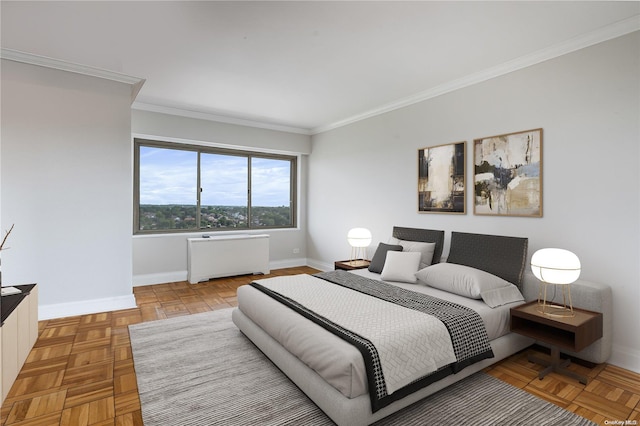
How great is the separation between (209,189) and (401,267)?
12.5 ft

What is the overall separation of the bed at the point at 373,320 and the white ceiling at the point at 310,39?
179 cm

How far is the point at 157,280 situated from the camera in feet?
17.2

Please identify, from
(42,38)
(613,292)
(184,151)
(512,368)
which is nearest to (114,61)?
(42,38)

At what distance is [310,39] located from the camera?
288cm

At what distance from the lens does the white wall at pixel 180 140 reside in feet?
16.6

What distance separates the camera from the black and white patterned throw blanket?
Answer: 1.86 m

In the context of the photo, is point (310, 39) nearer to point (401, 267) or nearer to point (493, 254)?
point (401, 267)

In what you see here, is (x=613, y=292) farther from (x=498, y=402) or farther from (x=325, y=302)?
(x=325, y=302)

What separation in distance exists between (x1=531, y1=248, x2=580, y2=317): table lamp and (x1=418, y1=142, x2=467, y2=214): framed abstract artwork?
127 centimetres

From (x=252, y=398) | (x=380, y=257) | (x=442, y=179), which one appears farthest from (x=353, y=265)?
(x=252, y=398)

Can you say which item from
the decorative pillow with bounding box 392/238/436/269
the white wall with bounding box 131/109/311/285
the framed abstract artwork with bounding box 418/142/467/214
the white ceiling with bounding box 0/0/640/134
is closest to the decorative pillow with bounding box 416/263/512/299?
the decorative pillow with bounding box 392/238/436/269

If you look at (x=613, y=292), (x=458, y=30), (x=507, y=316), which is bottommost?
(x=507, y=316)

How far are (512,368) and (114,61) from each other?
4.68m

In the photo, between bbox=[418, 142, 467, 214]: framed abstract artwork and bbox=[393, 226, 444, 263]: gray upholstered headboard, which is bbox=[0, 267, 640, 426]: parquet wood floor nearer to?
bbox=[393, 226, 444, 263]: gray upholstered headboard
